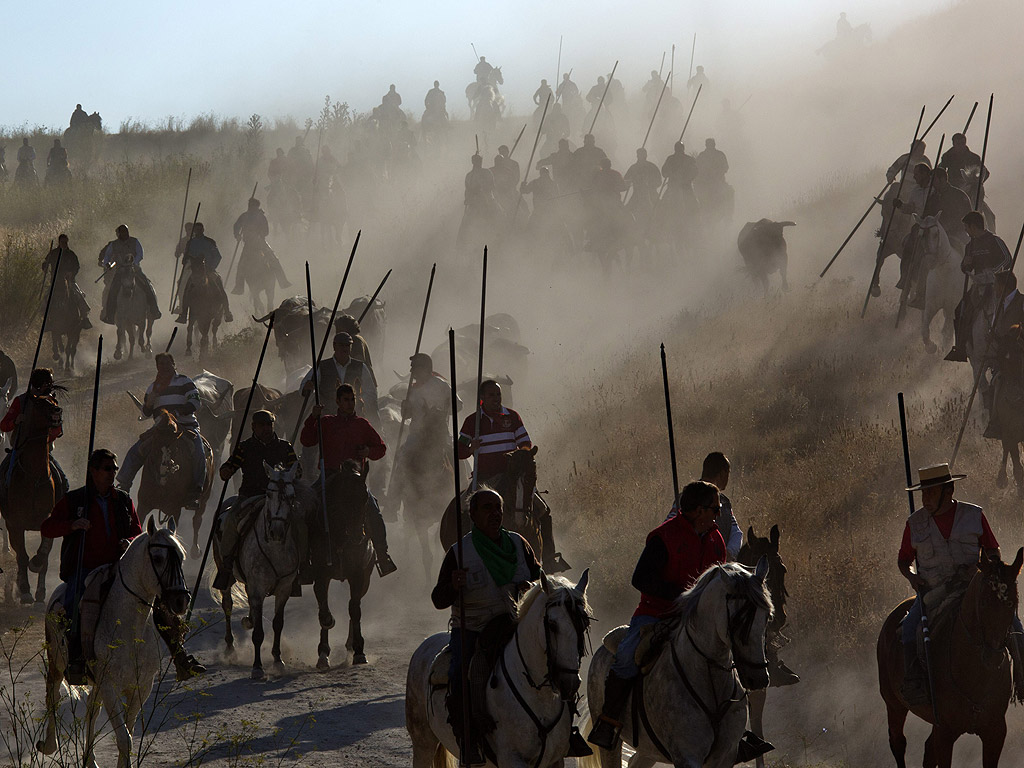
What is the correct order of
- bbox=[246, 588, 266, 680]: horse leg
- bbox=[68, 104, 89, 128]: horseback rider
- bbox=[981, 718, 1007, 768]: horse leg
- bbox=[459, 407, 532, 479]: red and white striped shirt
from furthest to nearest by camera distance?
bbox=[68, 104, 89, 128]: horseback rider < bbox=[459, 407, 532, 479]: red and white striped shirt < bbox=[246, 588, 266, 680]: horse leg < bbox=[981, 718, 1007, 768]: horse leg

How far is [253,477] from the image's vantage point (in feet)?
44.7

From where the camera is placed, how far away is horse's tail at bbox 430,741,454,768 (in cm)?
787

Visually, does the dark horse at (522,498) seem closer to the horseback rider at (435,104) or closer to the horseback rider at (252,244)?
the horseback rider at (252,244)

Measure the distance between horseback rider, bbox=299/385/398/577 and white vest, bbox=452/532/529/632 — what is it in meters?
5.97

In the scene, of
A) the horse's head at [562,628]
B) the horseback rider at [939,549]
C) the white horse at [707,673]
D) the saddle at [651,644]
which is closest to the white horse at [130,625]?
the horse's head at [562,628]

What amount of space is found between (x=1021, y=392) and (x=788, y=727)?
→ 19.9 feet

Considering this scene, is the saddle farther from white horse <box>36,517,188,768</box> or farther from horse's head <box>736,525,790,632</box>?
white horse <box>36,517,188,768</box>

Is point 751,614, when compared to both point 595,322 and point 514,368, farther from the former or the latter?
point 595,322

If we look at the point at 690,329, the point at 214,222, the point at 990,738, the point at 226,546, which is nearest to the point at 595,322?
the point at 690,329

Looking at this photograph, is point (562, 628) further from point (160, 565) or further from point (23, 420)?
point (23, 420)

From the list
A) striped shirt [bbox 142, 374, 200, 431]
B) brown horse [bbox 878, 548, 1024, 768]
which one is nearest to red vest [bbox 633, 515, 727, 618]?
brown horse [bbox 878, 548, 1024, 768]

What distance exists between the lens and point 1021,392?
15.3 m

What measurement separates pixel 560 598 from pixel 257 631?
6653 millimetres

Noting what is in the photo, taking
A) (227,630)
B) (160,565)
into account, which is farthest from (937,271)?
(160,565)
